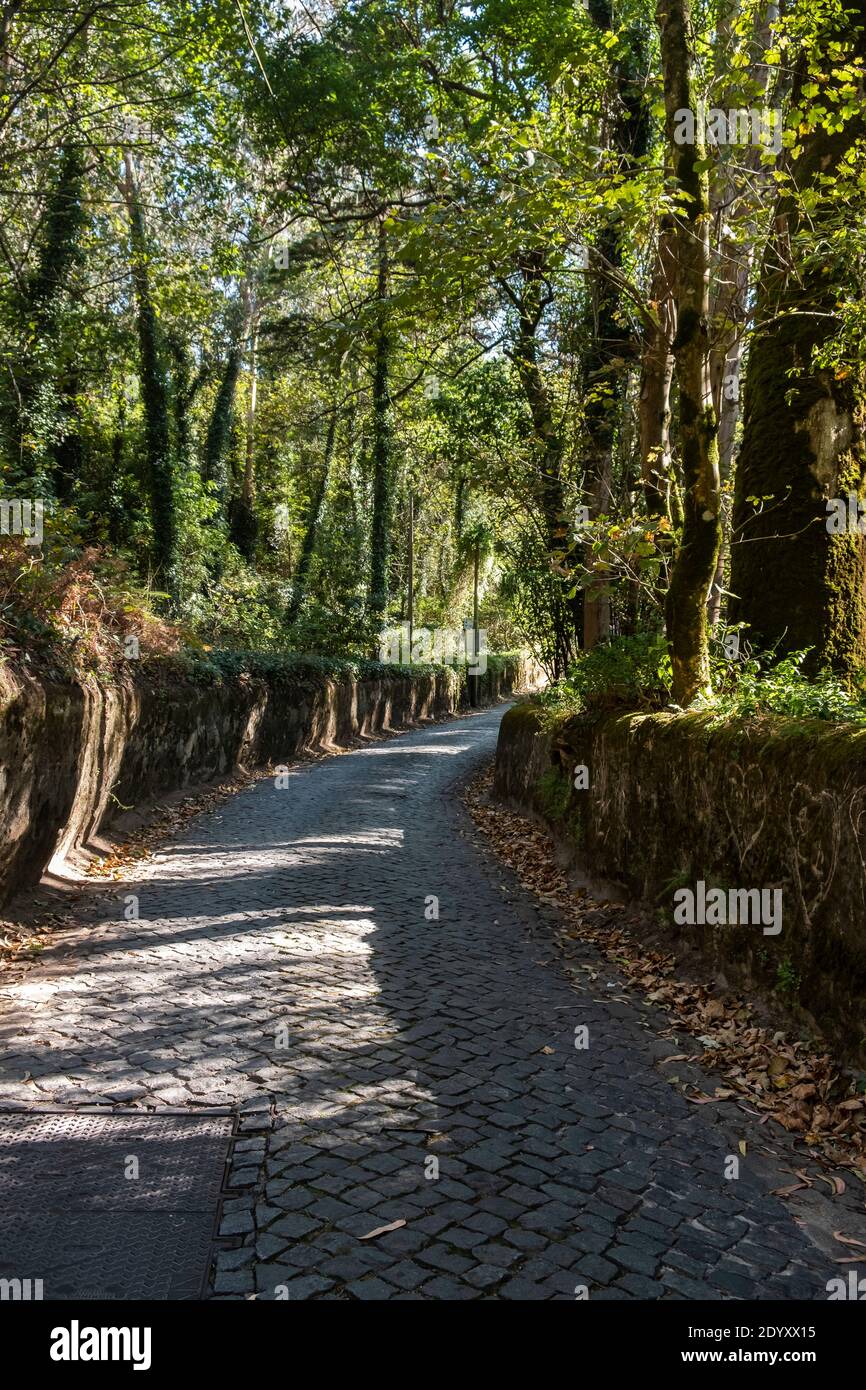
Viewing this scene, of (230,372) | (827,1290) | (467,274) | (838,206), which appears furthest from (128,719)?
(230,372)

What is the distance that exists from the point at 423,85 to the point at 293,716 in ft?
39.2

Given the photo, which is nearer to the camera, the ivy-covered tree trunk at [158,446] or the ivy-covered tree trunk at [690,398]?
the ivy-covered tree trunk at [690,398]

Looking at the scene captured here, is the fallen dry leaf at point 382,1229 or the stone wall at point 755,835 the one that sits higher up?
the stone wall at point 755,835

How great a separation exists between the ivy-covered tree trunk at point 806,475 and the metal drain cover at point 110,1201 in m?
6.81

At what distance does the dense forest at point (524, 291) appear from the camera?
7.61 m

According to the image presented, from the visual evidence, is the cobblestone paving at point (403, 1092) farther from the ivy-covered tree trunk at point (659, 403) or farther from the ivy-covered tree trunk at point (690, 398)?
the ivy-covered tree trunk at point (659, 403)

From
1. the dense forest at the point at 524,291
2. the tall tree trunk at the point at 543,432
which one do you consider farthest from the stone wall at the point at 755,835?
the tall tree trunk at the point at 543,432

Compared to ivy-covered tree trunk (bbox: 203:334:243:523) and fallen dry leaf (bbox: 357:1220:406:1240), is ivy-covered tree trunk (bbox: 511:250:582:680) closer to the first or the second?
fallen dry leaf (bbox: 357:1220:406:1240)

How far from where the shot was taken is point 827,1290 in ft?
11.0

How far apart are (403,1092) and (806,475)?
6863 mm

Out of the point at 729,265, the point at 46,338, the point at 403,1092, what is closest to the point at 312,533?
the point at 46,338

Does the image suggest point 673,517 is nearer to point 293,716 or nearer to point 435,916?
point 435,916

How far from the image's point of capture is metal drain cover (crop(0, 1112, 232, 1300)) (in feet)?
10.6

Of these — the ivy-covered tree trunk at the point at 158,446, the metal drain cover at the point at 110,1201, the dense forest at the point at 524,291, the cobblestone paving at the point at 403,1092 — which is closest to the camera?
the metal drain cover at the point at 110,1201
